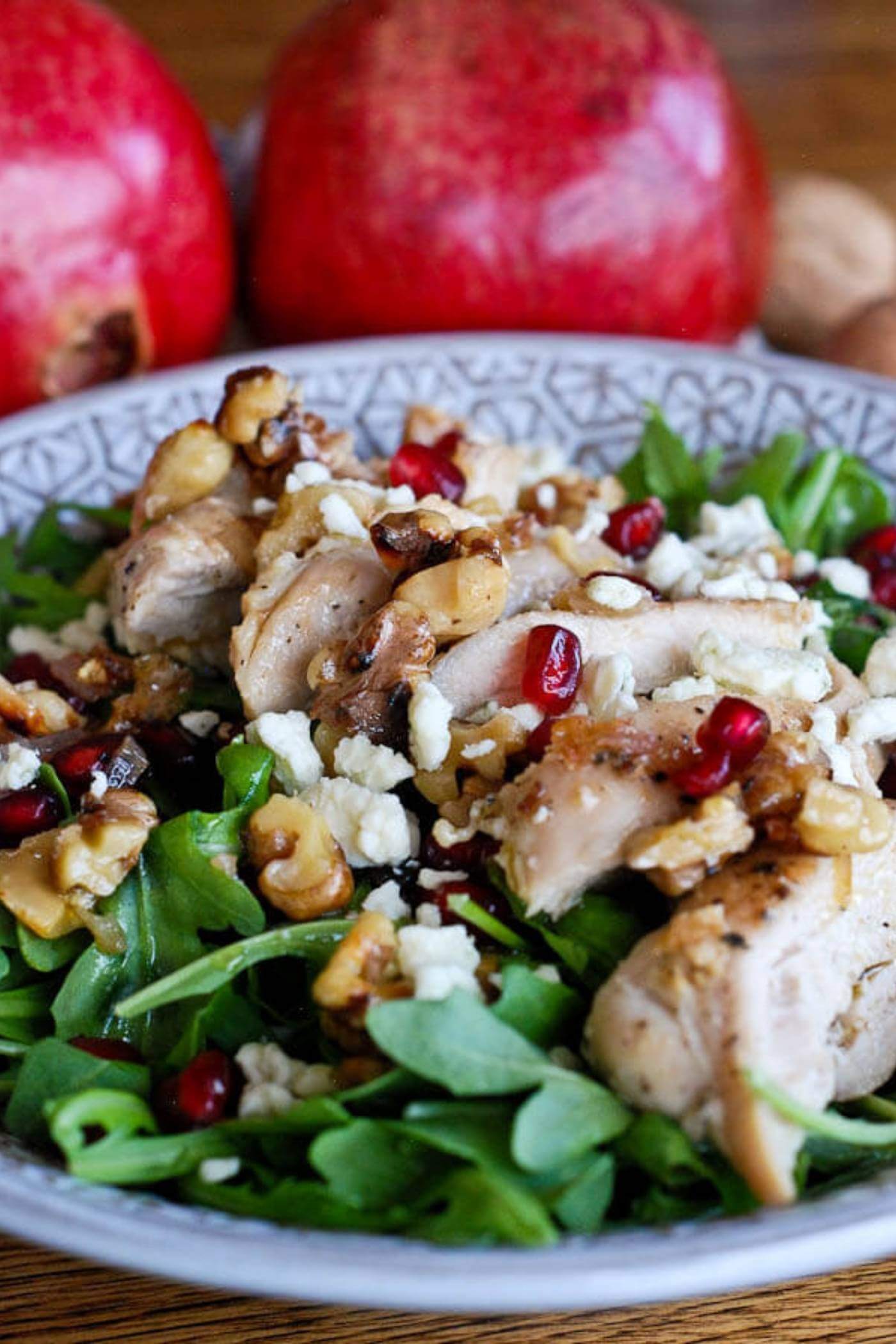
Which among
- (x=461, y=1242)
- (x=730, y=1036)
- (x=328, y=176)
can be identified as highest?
(x=328, y=176)

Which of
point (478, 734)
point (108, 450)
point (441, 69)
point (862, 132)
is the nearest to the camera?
point (478, 734)

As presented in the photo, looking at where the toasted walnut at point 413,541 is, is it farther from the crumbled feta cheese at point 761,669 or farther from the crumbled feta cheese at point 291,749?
the crumbled feta cheese at point 761,669

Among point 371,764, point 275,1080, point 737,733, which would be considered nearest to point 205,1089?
point 275,1080

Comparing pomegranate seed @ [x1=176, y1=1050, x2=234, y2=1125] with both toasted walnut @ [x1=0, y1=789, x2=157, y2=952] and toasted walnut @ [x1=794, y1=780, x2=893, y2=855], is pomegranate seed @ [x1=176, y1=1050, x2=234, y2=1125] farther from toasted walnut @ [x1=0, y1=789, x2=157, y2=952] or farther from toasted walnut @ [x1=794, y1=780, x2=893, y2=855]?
toasted walnut @ [x1=794, y1=780, x2=893, y2=855]

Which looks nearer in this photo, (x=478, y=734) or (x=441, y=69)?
(x=478, y=734)

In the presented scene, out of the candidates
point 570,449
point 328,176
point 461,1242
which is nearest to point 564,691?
point 461,1242

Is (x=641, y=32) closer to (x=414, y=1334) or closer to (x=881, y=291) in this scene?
(x=881, y=291)

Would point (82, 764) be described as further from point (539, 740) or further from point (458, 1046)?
point (458, 1046)

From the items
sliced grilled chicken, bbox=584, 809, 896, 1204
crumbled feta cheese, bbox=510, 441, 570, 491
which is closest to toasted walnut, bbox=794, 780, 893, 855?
sliced grilled chicken, bbox=584, 809, 896, 1204
